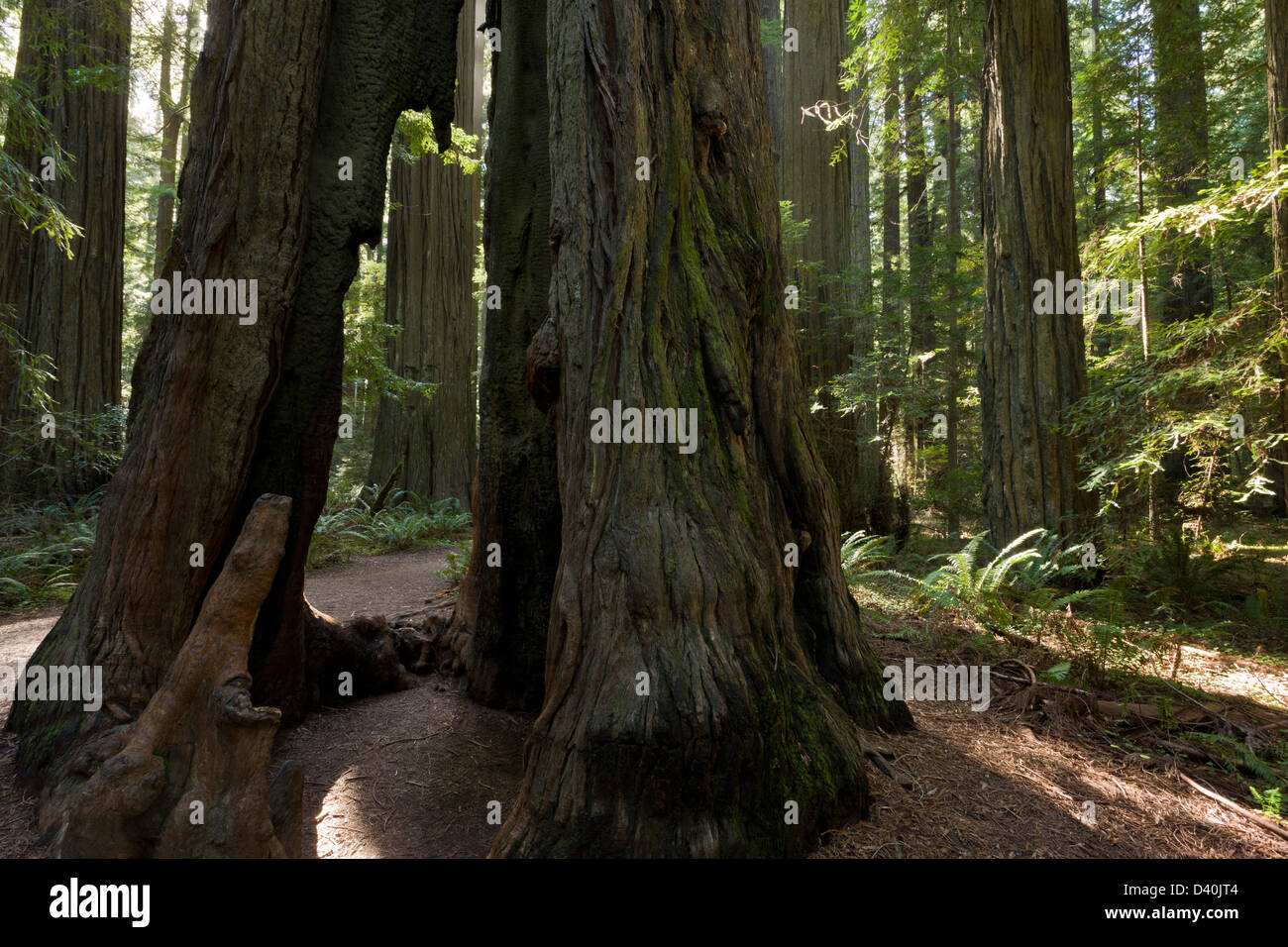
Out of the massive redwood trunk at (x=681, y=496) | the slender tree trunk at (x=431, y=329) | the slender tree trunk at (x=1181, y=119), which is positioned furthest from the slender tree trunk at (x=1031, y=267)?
the slender tree trunk at (x=431, y=329)

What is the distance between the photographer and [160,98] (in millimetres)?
14867

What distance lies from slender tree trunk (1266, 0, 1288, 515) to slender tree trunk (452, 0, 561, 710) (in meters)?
5.73

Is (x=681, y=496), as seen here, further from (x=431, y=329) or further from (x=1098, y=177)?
(x=431, y=329)

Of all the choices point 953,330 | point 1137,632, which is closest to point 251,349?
point 1137,632

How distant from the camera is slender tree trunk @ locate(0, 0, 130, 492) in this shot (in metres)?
9.76

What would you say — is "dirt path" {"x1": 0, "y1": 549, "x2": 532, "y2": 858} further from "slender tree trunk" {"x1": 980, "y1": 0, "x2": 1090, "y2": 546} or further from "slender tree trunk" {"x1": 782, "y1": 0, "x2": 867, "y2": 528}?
"slender tree trunk" {"x1": 782, "y1": 0, "x2": 867, "y2": 528}

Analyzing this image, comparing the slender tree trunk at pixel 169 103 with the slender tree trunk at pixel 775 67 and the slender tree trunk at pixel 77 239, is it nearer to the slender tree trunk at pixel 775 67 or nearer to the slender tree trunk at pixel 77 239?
the slender tree trunk at pixel 77 239

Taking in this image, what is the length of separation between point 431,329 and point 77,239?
205 inches

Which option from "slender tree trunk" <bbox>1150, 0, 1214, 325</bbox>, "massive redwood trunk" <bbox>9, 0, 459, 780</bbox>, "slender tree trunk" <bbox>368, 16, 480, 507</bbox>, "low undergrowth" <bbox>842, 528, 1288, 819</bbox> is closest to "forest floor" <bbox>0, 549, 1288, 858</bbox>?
"low undergrowth" <bbox>842, 528, 1288, 819</bbox>

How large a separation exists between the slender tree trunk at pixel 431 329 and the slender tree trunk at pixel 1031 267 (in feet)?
29.9

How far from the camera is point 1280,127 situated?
22.7 ft

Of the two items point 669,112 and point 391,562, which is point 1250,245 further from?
point 391,562

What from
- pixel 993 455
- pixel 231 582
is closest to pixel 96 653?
pixel 231 582

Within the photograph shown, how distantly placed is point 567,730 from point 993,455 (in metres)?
6.25
